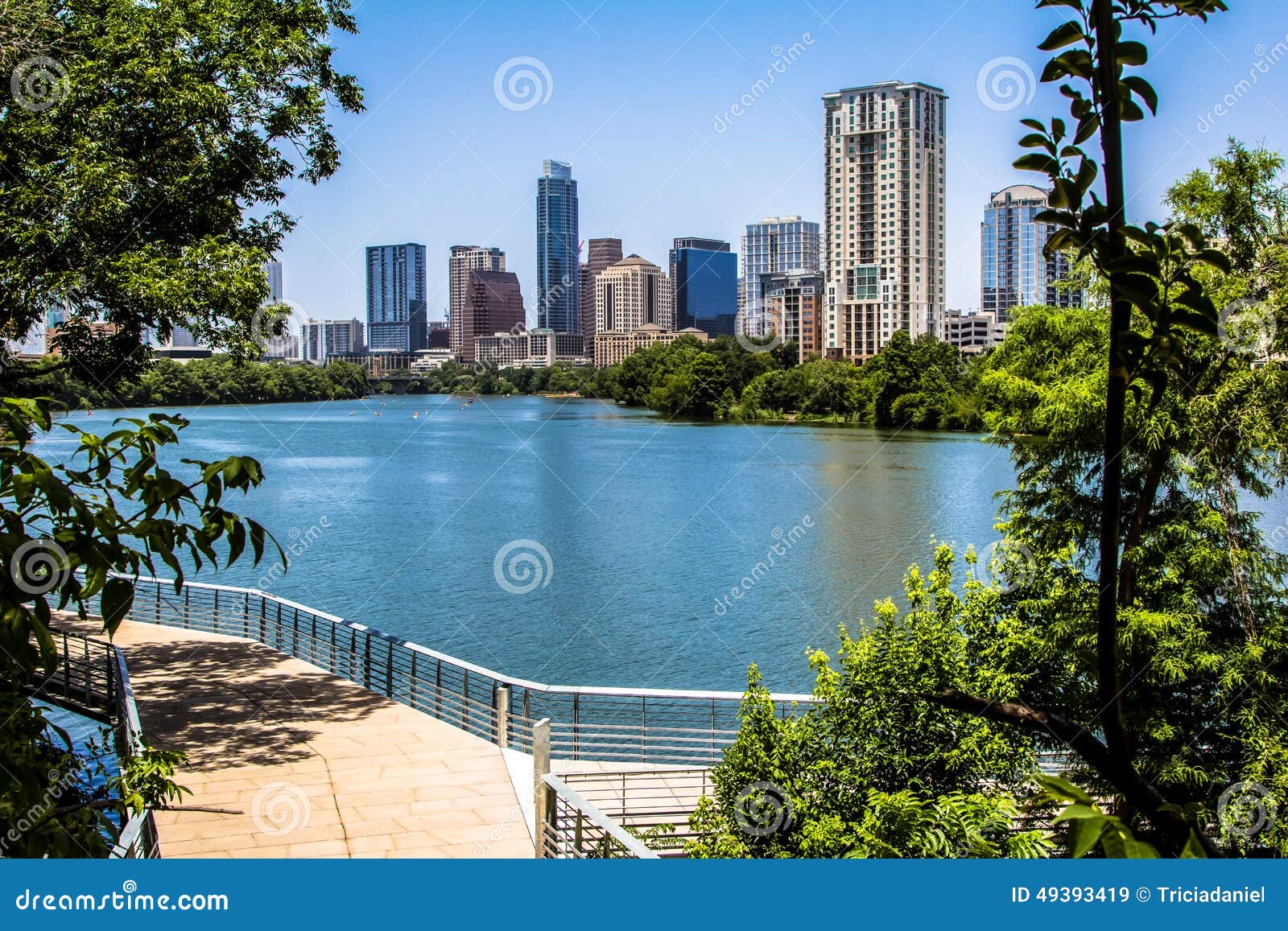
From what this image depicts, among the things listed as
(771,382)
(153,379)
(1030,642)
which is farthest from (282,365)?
(1030,642)

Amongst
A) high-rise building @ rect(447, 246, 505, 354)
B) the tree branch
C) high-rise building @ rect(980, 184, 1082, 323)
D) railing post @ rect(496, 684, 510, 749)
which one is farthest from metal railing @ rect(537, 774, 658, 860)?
high-rise building @ rect(980, 184, 1082, 323)

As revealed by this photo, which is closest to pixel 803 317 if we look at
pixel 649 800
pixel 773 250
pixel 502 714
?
pixel 773 250

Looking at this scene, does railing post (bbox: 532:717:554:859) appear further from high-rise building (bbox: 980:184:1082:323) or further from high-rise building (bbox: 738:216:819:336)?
high-rise building (bbox: 980:184:1082:323)

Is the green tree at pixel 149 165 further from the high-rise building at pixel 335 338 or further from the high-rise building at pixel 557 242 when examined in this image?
the high-rise building at pixel 335 338

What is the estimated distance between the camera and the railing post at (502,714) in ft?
35.6

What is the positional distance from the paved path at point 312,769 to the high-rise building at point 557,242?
340ft

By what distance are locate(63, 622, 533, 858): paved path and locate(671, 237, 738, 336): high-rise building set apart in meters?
148

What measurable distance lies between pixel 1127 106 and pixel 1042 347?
12.9 metres

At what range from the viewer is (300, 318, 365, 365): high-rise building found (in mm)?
137500

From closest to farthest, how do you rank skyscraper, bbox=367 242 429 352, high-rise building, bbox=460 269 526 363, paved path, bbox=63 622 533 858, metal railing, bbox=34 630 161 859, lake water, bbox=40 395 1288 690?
paved path, bbox=63 622 533 858, metal railing, bbox=34 630 161 859, lake water, bbox=40 395 1288 690, skyscraper, bbox=367 242 429 352, high-rise building, bbox=460 269 526 363

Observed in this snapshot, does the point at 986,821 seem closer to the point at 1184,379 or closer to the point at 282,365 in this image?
the point at 1184,379

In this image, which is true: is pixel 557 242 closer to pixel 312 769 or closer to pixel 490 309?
pixel 490 309

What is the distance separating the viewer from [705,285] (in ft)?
609

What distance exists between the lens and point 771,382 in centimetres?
7462
